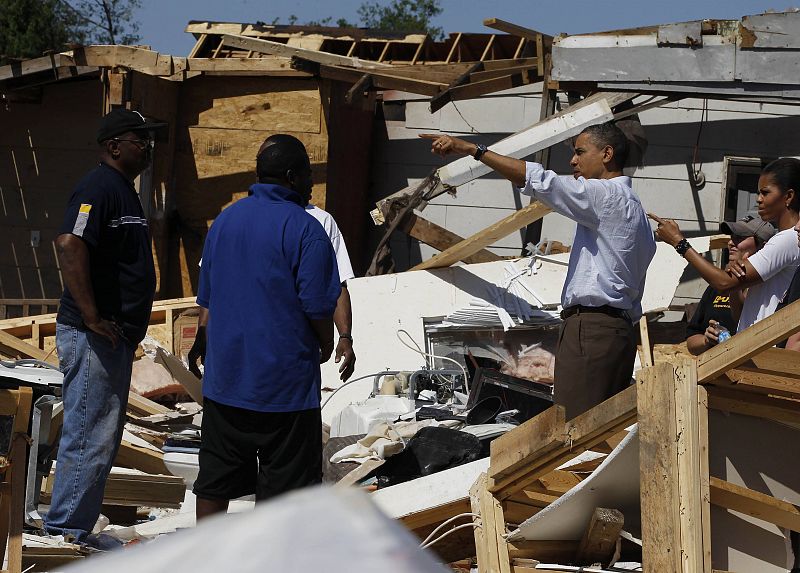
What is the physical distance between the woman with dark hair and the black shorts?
1.92 metres

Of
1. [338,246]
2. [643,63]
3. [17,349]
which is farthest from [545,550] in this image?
[643,63]

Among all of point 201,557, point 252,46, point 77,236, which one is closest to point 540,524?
point 77,236

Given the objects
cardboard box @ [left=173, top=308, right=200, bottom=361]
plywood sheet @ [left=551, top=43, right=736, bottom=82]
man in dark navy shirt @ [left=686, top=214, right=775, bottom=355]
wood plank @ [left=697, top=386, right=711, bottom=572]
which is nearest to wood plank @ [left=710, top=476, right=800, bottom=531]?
wood plank @ [left=697, top=386, right=711, bottom=572]

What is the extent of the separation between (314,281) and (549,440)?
1134 mm

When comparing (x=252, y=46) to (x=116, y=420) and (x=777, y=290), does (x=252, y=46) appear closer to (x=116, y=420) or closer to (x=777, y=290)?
(x=116, y=420)

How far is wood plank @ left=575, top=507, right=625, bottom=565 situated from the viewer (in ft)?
12.2

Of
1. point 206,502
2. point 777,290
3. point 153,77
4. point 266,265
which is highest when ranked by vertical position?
point 153,77

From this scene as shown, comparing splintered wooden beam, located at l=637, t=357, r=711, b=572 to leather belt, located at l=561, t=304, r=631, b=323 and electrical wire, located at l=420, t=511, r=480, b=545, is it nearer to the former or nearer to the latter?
electrical wire, located at l=420, t=511, r=480, b=545

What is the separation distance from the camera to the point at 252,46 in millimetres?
10352

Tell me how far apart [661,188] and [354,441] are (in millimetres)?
5994

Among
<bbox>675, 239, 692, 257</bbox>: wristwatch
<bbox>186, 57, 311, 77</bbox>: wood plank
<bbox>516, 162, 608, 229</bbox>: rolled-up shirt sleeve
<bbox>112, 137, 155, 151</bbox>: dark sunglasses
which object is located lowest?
<bbox>675, 239, 692, 257</bbox>: wristwatch

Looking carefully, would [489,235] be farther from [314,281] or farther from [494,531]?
[494,531]

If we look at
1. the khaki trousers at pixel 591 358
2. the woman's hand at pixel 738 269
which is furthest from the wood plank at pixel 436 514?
the woman's hand at pixel 738 269

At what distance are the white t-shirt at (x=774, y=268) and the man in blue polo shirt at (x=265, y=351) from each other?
1.87m
